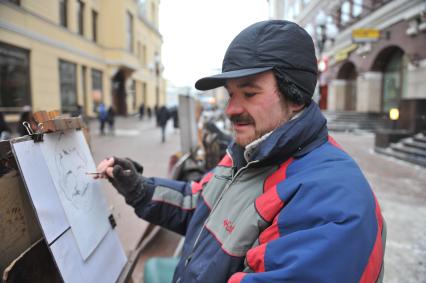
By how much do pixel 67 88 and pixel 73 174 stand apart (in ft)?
27.8

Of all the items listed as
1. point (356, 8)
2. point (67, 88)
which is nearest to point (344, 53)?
point (356, 8)

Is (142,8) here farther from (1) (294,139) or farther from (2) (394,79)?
(1) (294,139)

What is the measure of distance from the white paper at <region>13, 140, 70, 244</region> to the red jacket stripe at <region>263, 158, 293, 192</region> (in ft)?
→ 2.79

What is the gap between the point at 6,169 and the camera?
3.92 ft

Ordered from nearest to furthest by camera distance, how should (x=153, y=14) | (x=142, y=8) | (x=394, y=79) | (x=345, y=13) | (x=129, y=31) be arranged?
(x=394, y=79) → (x=345, y=13) → (x=129, y=31) → (x=142, y=8) → (x=153, y=14)

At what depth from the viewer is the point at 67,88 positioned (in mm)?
9117

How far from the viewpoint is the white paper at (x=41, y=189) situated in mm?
1194

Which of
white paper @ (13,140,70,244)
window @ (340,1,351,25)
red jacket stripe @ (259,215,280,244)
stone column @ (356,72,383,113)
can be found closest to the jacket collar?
red jacket stripe @ (259,215,280,244)

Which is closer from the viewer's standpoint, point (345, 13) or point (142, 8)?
point (345, 13)

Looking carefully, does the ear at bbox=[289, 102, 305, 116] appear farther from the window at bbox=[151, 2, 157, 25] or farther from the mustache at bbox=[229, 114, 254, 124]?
the window at bbox=[151, 2, 157, 25]

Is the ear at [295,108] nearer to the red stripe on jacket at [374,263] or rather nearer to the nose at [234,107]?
the nose at [234,107]

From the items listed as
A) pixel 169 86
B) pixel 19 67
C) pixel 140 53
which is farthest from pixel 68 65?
pixel 169 86

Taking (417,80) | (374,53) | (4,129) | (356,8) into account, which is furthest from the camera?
(356,8)

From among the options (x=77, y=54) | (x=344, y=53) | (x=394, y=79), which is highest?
(x=344, y=53)
